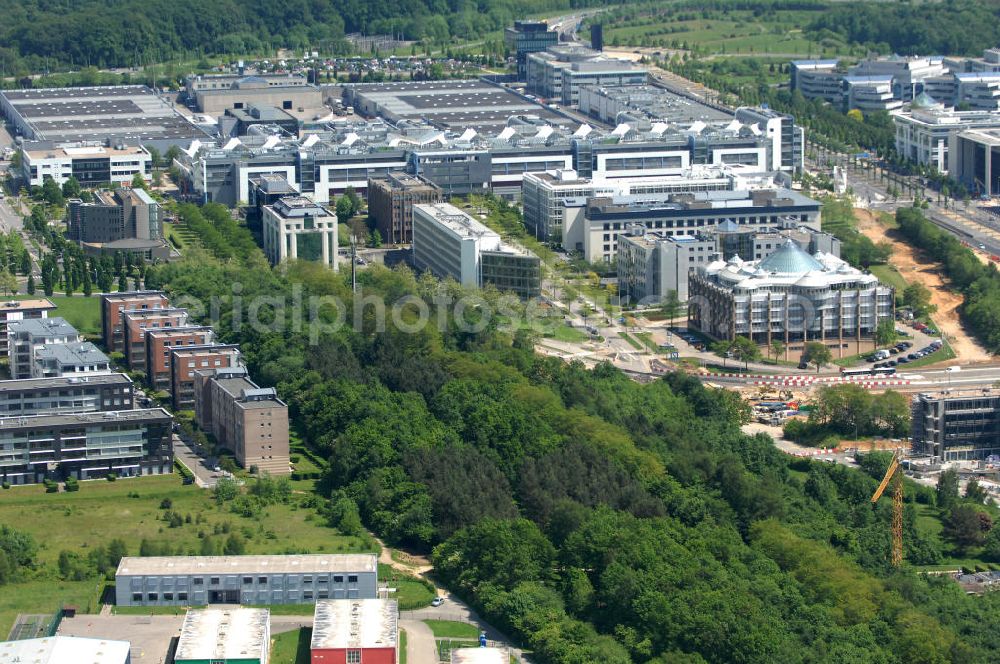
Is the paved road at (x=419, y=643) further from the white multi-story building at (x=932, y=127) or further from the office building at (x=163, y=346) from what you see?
the white multi-story building at (x=932, y=127)

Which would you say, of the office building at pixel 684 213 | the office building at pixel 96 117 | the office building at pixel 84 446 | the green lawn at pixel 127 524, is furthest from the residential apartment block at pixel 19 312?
the office building at pixel 96 117

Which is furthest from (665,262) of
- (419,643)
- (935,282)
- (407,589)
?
(419,643)

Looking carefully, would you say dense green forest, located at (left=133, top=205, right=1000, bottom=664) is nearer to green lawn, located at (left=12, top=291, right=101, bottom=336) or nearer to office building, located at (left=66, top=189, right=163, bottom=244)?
green lawn, located at (left=12, top=291, right=101, bottom=336)

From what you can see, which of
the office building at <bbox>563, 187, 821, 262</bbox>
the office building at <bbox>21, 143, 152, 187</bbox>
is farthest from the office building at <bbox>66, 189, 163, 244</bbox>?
the office building at <bbox>563, 187, 821, 262</bbox>

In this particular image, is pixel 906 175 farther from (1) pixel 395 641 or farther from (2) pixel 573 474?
(1) pixel 395 641

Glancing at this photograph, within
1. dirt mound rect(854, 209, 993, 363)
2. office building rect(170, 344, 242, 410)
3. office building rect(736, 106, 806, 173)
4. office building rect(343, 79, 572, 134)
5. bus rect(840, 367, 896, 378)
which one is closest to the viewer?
office building rect(170, 344, 242, 410)

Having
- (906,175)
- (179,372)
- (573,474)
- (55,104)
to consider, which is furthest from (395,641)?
(55,104)

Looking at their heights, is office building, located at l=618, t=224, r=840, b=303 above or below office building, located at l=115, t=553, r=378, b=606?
above
